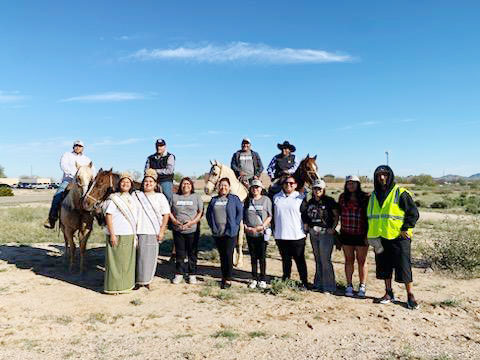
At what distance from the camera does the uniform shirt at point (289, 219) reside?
259 inches

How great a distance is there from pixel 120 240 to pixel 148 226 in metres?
0.50

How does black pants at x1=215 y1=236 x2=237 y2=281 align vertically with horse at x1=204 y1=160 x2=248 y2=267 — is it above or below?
below

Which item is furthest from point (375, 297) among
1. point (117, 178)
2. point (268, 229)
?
point (117, 178)

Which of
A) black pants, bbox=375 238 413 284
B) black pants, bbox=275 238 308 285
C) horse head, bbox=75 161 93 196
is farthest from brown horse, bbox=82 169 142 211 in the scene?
black pants, bbox=375 238 413 284

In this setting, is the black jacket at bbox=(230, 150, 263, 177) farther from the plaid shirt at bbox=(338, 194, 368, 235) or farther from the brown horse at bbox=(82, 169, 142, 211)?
the plaid shirt at bbox=(338, 194, 368, 235)

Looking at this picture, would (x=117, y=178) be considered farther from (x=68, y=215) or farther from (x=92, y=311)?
(x=92, y=311)

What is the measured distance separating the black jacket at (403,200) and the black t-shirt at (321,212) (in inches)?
34.4

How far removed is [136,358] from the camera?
433 centimetres

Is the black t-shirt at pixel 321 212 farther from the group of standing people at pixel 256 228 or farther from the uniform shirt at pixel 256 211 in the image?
the uniform shirt at pixel 256 211

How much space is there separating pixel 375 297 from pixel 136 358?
3927 millimetres

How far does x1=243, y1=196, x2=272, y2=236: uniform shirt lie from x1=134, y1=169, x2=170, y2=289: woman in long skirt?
1.39 metres

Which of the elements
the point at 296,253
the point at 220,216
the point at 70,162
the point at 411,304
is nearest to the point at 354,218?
the point at 296,253

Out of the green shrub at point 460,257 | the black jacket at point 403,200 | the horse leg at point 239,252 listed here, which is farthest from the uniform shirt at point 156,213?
the green shrub at point 460,257

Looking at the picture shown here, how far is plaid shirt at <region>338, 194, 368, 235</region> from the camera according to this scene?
616 centimetres
